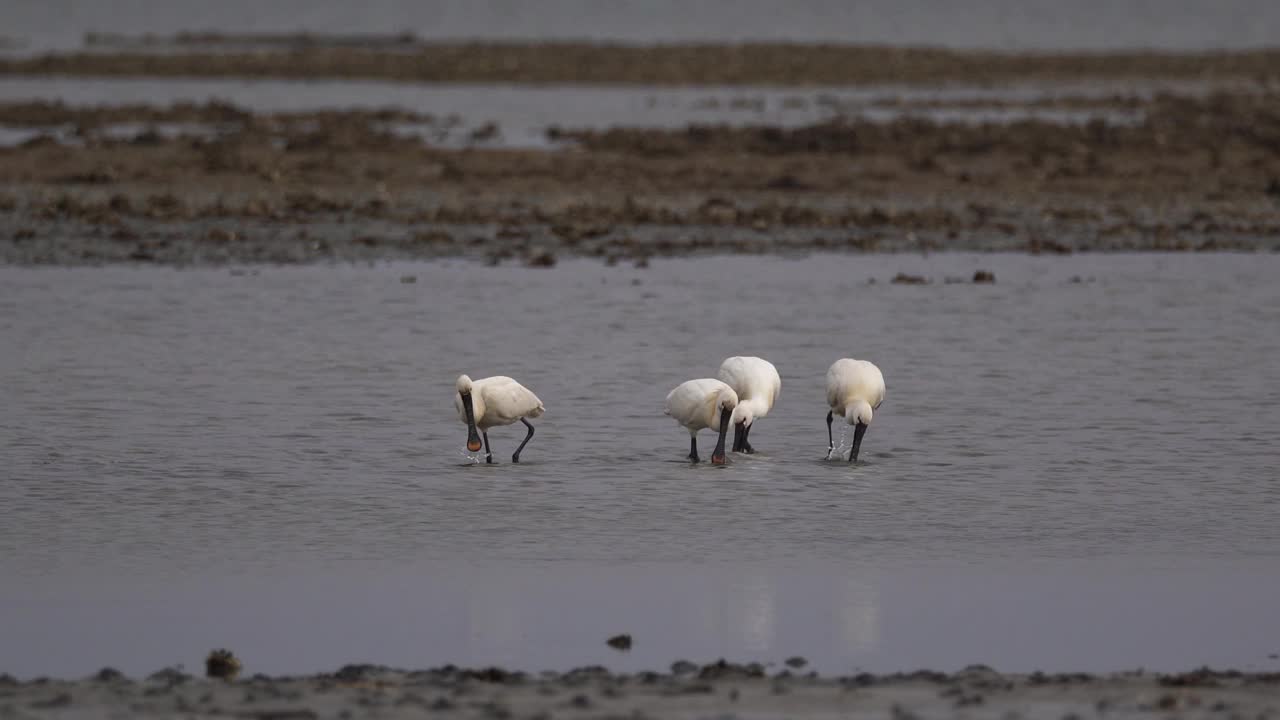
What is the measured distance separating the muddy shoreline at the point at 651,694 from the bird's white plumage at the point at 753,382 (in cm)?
536

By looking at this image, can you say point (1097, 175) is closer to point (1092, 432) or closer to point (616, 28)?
point (1092, 432)

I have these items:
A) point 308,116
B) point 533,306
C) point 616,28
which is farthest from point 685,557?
point 616,28

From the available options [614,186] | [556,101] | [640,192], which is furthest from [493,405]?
[556,101]

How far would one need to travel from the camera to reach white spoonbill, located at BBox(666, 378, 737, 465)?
1345 cm

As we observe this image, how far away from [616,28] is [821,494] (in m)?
150

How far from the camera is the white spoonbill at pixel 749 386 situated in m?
13.7

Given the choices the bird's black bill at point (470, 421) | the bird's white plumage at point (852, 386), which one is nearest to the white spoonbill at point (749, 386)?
the bird's white plumage at point (852, 386)

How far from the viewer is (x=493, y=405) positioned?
13.7 meters

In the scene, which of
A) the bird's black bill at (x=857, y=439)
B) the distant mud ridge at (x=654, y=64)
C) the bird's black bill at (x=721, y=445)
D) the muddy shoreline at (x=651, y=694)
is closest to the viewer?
the muddy shoreline at (x=651, y=694)

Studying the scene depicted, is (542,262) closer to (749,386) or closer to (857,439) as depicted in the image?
(749,386)

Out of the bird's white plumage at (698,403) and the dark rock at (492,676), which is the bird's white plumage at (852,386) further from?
the dark rock at (492,676)

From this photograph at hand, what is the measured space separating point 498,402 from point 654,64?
91600mm

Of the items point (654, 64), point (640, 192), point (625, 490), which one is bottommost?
point (625, 490)

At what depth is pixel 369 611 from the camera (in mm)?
9852
